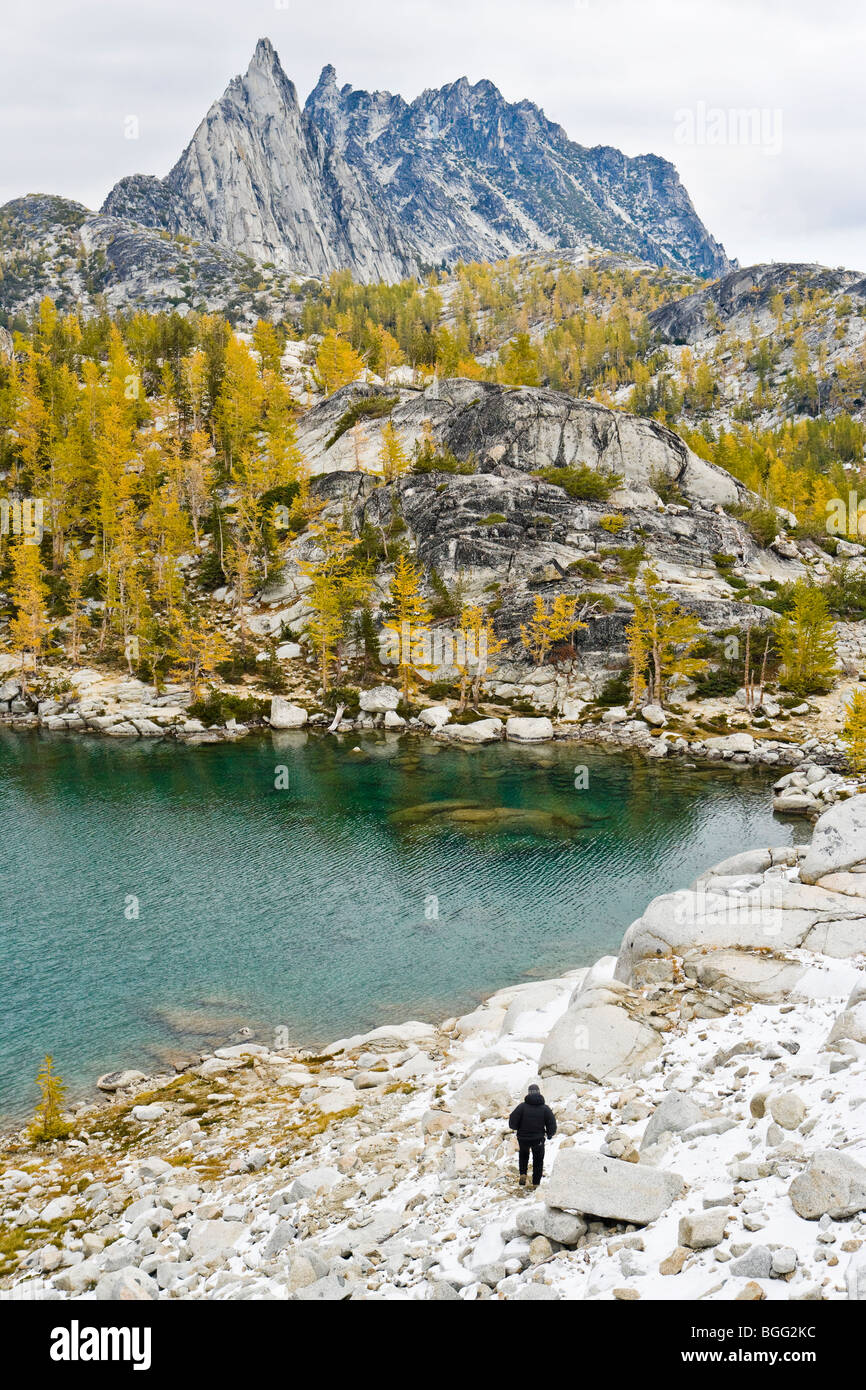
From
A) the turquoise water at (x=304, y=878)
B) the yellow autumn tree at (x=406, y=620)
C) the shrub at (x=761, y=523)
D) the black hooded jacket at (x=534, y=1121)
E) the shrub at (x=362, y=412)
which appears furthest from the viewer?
the shrub at (x=362, y=412)

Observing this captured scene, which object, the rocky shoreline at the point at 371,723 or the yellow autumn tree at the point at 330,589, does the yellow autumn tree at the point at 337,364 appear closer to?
the yellow autumn tree at the point at 330,589

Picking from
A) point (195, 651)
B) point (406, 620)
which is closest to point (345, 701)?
point (406, 620)

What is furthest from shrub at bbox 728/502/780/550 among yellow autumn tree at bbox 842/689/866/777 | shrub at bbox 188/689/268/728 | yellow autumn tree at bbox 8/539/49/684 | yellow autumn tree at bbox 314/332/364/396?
yellow autumn tree at bbox 8/539/49/684

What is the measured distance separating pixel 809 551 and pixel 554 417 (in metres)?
40.4

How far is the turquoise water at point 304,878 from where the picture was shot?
26.0 m

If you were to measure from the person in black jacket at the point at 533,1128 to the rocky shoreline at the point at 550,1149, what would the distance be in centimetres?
41

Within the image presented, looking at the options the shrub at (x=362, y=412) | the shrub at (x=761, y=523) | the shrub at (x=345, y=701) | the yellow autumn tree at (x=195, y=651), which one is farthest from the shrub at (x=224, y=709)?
the shrub at (x=761, y=523)

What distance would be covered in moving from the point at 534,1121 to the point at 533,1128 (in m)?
0.13

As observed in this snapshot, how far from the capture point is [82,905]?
34.4m

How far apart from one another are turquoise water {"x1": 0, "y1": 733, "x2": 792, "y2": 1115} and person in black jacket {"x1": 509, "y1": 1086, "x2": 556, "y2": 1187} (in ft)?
43.0

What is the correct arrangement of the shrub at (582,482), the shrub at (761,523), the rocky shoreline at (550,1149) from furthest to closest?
1. the shrub at (761,523)
2. the shrub at (582,482)
3. the rocky shoreline at (550,1149)

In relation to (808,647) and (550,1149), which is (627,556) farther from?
(550,1149)

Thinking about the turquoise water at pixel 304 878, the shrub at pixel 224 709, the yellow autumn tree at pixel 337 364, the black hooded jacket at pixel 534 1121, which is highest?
the yellow autumn tree at pixel 337 364

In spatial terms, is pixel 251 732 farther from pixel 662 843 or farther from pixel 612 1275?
pixel 612 1275
